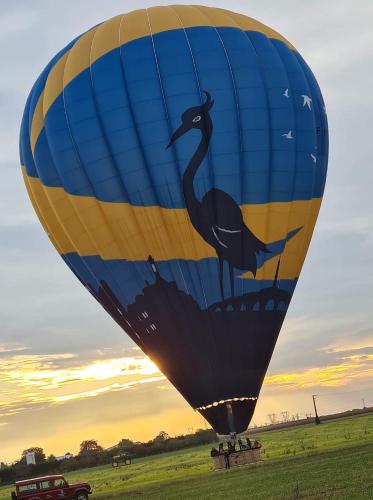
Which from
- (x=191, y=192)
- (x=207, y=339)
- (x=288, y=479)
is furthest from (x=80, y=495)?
(x=191, y=192)

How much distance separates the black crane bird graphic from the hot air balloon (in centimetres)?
5

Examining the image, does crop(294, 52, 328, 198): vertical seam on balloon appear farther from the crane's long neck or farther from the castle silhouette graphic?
the castle silhouette graphic

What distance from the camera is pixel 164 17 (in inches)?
1172

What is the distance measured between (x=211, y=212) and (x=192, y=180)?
148cm

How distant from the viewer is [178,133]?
2656 cm

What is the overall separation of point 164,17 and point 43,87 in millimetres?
6422

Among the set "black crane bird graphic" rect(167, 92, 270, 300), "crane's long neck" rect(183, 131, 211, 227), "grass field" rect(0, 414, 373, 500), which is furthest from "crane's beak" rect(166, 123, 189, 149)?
"grass field" rect(0, 414, 373, 500)

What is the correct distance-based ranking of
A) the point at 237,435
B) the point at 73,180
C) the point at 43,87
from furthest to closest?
the point at 43,87
the point at 73,180
the point at 237,435

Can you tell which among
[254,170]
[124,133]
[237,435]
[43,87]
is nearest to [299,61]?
[254,170]

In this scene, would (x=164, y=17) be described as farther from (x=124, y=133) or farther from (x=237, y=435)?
(x=237, y=435)

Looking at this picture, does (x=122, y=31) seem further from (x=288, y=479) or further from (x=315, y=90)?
(x=288, y=479)

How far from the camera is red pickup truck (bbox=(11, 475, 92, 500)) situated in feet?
94.1

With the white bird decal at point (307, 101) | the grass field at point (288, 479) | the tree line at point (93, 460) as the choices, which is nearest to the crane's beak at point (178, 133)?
the white bird decal at point (307, 101)

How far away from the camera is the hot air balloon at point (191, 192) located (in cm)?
2656
